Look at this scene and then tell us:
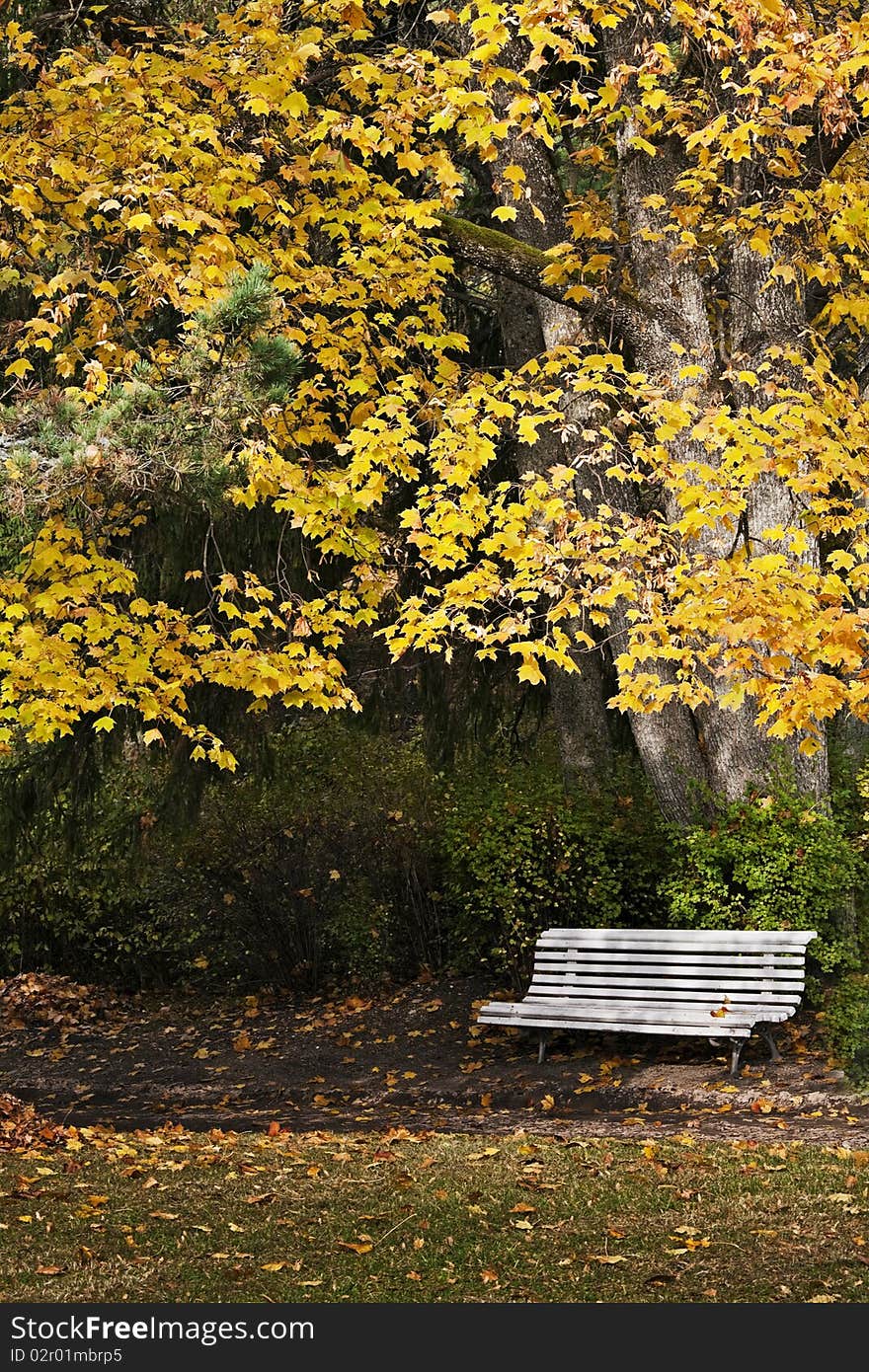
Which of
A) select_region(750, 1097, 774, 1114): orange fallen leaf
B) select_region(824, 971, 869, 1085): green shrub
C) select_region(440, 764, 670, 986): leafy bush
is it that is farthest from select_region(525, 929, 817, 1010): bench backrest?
select_region(440, 764, 670, 986): leafy bush

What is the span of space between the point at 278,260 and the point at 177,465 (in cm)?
261

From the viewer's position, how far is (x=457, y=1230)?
5.42 metres

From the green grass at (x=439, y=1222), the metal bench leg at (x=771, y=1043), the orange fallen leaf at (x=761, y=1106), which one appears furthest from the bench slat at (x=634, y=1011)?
the green grass at (x=439, y=1222)

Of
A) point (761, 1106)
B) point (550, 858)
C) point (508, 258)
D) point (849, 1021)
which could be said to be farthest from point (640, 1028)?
point (508, 258)

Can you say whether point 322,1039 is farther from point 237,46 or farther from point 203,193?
point 237,46

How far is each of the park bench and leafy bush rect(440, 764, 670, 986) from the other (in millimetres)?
818

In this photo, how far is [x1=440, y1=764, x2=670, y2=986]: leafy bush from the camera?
1046cm

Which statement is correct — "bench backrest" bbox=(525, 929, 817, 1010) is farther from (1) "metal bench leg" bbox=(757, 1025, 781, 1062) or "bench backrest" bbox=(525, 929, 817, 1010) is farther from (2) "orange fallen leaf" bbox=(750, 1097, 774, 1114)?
(2) "orange fallen leaf" bbox=(750, 1097, 774, 1114)

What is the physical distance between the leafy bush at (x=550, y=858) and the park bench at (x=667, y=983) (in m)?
0.82

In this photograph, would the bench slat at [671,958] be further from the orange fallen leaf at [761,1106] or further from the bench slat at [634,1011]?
the orange fallen leaf at [761,1106]

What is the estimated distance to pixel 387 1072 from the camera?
31.5ft

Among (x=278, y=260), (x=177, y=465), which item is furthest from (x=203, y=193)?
(x=177, y=465)

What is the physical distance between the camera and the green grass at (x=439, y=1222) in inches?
188

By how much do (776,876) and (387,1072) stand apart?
2.79 metres
